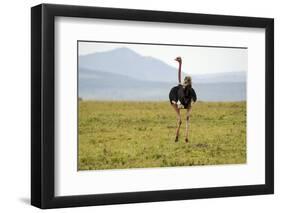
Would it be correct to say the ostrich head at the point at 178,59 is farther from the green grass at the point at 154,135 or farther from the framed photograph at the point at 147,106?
the green grass at the point at 154,135

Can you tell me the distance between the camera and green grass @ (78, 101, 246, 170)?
15.0 ft

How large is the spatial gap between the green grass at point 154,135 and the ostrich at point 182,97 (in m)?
0.03

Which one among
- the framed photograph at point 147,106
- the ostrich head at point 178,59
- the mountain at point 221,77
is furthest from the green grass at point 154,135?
the ostrich head at point 178,59

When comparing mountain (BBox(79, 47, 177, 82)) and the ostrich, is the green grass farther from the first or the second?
mountain (BBox(79, 47, 177, 82))

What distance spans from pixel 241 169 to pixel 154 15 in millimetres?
1130

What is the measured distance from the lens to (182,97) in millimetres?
4816

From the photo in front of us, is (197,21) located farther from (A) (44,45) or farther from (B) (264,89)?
(A) (44,45)

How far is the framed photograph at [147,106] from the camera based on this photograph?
4434 mm

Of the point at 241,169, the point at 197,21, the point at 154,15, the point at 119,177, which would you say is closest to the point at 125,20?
the point at 154,15

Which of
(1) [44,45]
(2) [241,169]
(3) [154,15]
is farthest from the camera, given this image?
(2) [241,169]

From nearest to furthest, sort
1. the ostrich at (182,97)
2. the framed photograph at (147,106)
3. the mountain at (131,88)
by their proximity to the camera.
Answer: the framed photograph at (147,106), the mountain at (131,88), the ostrich at (182,97)

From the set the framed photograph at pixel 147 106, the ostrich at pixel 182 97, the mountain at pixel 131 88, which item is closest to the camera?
the framed photograph at pixel 147 106

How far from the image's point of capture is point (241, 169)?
198 inches

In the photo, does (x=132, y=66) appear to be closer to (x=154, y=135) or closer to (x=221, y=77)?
(x=154, y=135)
